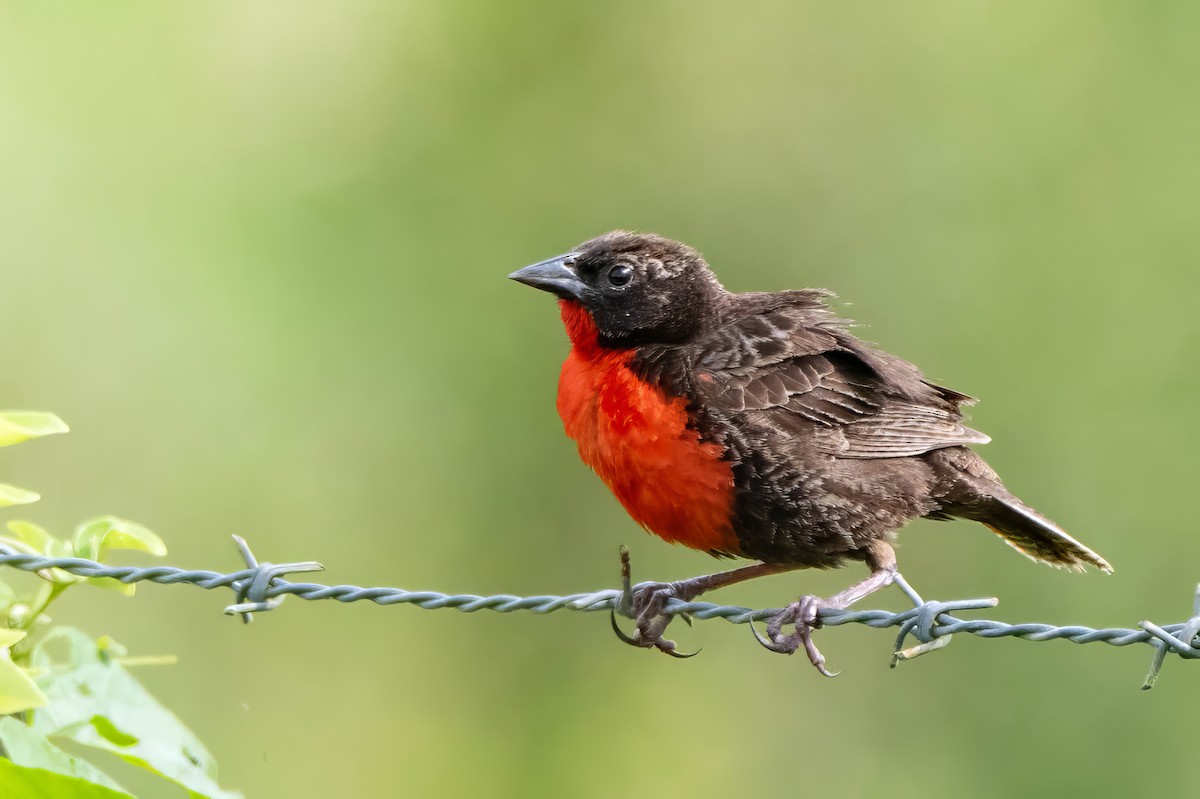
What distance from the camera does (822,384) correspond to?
448cm

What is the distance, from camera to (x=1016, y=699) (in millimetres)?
8383

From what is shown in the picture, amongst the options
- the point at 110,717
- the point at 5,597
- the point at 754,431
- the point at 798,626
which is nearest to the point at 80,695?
the point at 110,717

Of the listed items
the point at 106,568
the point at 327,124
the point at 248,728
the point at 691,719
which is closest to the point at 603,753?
the point at 691,719

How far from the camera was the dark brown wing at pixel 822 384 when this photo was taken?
171 inches

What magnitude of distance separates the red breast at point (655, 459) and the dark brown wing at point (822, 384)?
0.51 ft

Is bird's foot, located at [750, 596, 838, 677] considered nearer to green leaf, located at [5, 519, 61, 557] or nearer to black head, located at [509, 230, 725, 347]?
black head, located at [509, 230, 725, 347]

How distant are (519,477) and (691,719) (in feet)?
6.59

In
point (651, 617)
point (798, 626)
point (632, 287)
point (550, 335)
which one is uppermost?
point (632, 287)

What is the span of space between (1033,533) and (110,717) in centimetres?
316

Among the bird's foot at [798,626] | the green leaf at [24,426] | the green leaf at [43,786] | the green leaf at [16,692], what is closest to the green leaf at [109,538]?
the green leaf at [24,426]

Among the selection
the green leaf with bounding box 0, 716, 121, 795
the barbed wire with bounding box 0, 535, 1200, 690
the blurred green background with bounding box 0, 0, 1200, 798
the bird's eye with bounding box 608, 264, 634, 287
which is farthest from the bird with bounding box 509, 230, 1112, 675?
the blurred green background with bounding box 0, 0, 1200, 798

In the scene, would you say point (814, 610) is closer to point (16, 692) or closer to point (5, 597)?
point (5, 597)

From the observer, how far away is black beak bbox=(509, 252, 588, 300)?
477 centimetres

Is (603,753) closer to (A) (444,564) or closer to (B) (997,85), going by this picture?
(A) (444,564)
